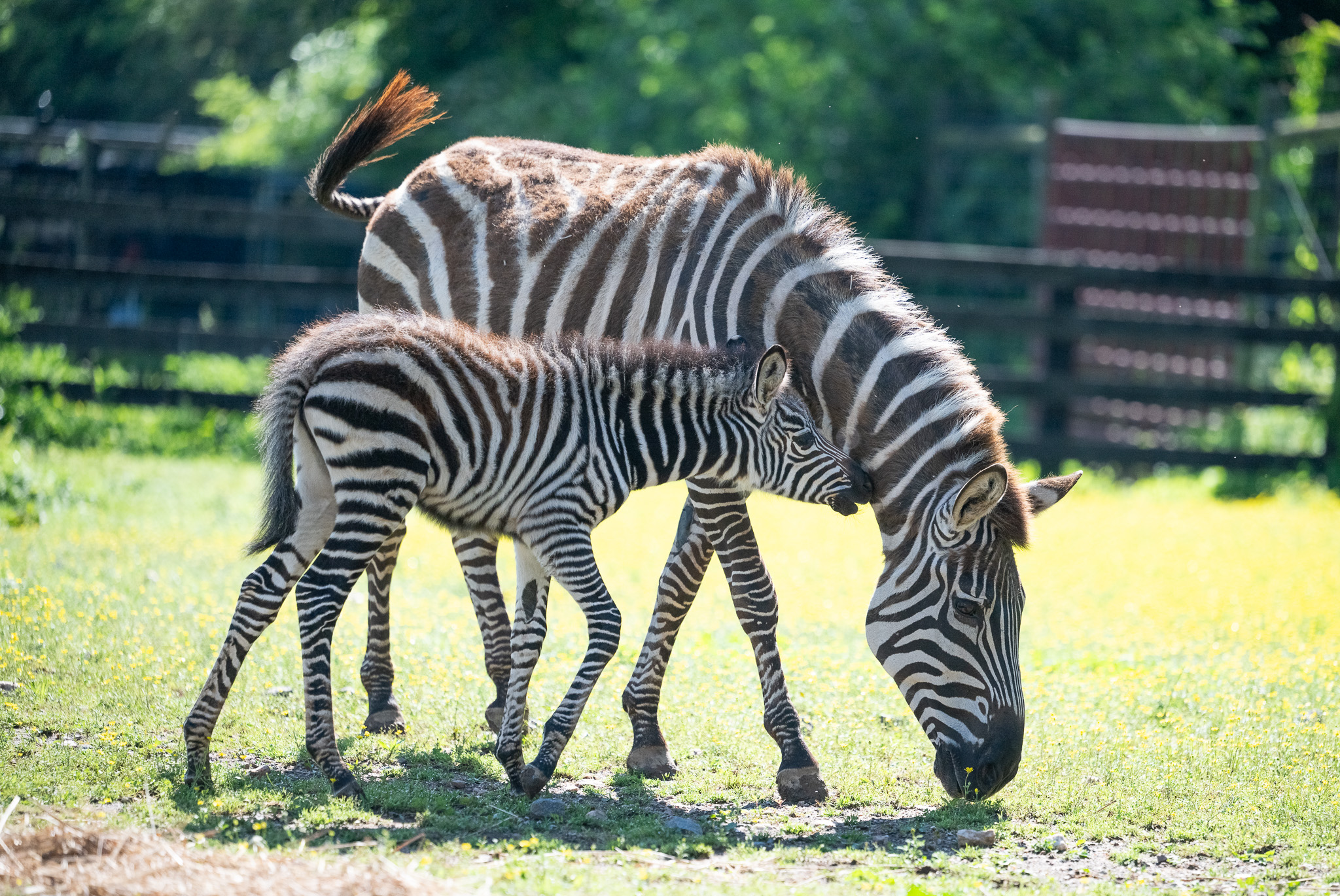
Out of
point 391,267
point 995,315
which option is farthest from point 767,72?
point 391,267

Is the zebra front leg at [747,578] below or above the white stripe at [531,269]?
below

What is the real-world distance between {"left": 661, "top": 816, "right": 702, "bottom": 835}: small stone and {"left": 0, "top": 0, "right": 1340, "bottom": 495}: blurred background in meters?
8.52

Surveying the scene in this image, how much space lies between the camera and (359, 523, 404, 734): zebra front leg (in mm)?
5641

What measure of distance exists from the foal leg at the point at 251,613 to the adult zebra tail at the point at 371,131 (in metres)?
2.50

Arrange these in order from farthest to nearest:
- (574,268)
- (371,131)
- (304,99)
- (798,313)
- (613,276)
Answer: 1. (304,99)
2. (371,131)
3. (574,268)
4. (613,276)
5. (798,313)

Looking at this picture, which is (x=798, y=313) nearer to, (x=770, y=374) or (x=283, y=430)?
(x=770, y=374)

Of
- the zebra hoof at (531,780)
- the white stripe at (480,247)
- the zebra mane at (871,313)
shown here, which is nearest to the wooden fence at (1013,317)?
the white stripe at (480,247)

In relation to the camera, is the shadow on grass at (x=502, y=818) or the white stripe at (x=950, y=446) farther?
the white stripe at (x=950, y=446)

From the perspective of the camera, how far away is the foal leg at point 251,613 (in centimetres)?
465

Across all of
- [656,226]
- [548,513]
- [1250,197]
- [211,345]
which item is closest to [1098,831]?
[548,513]

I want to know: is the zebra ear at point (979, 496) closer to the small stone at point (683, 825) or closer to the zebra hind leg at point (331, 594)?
the small stone at point (683, 825)

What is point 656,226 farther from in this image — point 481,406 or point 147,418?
point 147,418

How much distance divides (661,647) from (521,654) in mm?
925

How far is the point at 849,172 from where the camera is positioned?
1714cm
